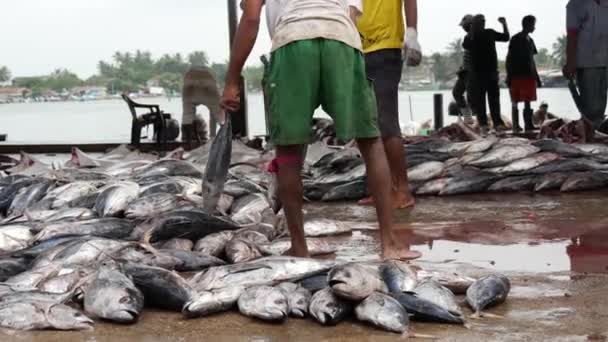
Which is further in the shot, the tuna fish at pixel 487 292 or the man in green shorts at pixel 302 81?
the man in green shorts at pixel 302 81

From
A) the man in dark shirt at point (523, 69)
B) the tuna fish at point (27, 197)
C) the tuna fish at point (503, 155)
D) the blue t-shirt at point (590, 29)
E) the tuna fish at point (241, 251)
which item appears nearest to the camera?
the tuna fish at point (241, 251)

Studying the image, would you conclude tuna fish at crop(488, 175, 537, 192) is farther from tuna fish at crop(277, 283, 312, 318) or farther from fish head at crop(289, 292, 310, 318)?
fish head at crop(289, 292, 310, 318)

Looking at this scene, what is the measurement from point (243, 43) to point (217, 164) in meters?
0.92

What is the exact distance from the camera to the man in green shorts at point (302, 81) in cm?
479

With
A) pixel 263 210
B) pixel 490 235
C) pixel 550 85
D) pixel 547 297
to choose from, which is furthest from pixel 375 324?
pixel 550 85

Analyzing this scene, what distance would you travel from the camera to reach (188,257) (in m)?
5.12

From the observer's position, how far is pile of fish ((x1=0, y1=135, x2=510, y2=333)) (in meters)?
4.09

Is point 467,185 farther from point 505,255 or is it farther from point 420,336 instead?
point 420,336

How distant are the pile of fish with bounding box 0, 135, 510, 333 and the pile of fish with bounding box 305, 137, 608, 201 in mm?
1038

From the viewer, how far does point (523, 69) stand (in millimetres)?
17688

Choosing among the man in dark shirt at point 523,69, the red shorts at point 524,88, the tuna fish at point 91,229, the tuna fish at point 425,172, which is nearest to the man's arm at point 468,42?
the man in dark shirt at point 523,69

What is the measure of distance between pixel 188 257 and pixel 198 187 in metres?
2.08

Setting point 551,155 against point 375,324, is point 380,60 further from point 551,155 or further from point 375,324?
point 375,324

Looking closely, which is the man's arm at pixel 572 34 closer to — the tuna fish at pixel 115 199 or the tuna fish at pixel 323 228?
the tuna fish at pixel 323 228
